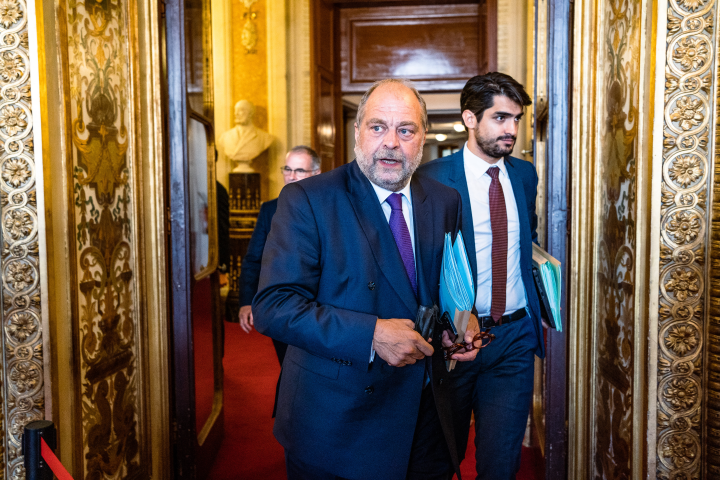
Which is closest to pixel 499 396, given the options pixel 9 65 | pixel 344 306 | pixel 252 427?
pixel 344 306

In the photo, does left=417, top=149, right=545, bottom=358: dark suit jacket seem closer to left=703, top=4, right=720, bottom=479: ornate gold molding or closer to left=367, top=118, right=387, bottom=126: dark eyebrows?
left=703, top=4, right=720, bottom=479: ornate gold molding

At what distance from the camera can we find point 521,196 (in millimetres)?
2637

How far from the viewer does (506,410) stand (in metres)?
2.39

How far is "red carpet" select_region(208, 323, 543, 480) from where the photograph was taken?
11.8 ft

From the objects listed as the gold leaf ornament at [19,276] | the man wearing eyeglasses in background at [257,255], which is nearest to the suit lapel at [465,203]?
the man wearing eyeglasses in background at [257,255]

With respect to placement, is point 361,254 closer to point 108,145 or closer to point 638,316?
point 638,316

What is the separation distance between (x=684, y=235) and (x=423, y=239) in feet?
3.33

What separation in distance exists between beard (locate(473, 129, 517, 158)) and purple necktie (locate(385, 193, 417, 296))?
908 mm

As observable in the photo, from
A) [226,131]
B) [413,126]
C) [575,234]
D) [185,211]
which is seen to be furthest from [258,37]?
[413,126]

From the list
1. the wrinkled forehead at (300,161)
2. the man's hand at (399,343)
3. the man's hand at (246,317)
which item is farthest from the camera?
the wrinkled forehead at (300,161)

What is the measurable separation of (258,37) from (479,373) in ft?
19.7

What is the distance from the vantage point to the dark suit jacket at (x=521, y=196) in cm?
251

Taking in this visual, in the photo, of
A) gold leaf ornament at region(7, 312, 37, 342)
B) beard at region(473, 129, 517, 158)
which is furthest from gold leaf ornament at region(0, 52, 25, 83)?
beard at region(473, 129, 517, 158)

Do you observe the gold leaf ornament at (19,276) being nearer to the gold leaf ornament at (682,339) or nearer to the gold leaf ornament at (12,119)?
the gold leaf ornament at (12,119)
